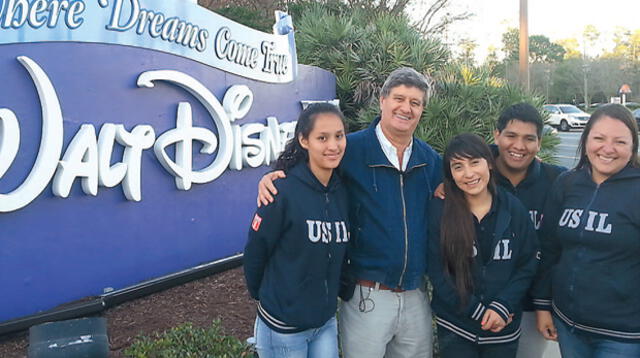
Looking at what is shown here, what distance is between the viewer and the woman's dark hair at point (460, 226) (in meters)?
2.69

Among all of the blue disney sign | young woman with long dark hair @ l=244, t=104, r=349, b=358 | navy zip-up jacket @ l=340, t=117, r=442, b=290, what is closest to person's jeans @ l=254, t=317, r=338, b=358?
young woman with long dark hair @ l=244, t=104, r=349, b=358

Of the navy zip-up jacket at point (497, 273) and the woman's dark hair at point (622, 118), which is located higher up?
the woman's dark hair at point (622, 118)

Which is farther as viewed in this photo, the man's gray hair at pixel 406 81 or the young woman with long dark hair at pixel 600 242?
the man's gray hair at pixel 406 81

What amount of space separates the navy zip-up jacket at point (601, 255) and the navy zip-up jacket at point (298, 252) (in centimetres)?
104

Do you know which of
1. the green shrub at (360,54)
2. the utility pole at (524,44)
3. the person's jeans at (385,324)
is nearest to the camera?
the person's jeans at (385,324)

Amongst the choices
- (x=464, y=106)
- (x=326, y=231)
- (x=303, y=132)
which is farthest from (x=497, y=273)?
(x=464, y=106)

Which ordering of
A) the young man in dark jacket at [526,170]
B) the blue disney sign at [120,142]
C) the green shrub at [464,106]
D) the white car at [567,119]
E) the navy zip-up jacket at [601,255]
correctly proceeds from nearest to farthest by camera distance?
the navy zip-up jacket at [601,255], the young man in dark jacket at [526,170], the blue disney sign at [120,142], the green shrub at [464,106], the white car at [567,119]

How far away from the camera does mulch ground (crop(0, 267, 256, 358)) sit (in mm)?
4357

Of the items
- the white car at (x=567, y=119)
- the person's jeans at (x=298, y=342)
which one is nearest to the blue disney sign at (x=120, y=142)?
the person's jeans at (x=298, y=342)

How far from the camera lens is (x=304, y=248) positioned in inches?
103

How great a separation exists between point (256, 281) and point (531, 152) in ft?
5.17

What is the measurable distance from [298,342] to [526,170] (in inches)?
59.8

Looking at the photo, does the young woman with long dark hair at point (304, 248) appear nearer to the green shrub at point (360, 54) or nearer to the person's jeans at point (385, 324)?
the person's jeans at point (385, 324)

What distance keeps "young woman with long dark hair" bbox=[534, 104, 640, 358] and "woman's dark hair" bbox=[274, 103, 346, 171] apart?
3.81 ft
